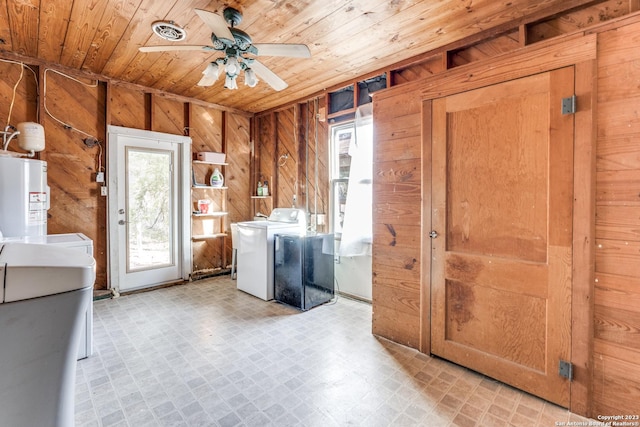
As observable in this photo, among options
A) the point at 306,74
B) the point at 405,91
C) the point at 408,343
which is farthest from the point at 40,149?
the point at 408,343

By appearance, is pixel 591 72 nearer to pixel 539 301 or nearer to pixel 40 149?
pixel 539 301

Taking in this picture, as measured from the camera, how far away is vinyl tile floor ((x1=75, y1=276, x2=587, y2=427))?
173 centimetres

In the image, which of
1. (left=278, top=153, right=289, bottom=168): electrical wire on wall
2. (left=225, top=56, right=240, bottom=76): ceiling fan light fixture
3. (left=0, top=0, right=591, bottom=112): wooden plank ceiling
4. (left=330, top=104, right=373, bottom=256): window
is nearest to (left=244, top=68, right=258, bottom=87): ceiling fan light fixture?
(left=225, top=56, right=240, bottom=76): ceiling fan light fixture

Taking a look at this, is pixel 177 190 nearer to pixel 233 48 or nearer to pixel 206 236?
pixel 206 236

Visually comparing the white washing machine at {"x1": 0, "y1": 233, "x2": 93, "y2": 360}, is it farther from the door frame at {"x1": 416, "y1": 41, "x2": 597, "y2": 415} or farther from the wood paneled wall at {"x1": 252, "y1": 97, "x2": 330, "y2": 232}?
the door frame at {"x1": 416, "y1": 41, "x2": 597, "y2": 415}

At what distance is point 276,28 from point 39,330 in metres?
2.53

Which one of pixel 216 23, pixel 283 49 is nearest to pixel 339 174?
pixel 283 49

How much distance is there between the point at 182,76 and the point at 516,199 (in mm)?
3602

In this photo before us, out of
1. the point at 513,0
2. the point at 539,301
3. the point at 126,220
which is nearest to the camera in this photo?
the point at 539,301

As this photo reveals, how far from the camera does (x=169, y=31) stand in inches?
99.5

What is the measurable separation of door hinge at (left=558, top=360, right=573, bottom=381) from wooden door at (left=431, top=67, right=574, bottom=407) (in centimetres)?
3

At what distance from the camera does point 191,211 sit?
172 inches

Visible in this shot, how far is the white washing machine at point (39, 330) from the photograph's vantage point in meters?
0.75

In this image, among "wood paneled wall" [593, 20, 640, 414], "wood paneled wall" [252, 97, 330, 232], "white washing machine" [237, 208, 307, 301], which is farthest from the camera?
"wood paneled wall" [252, 97, 330, 232]
